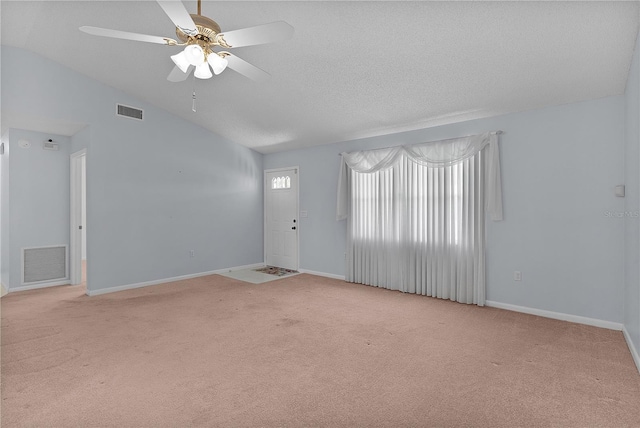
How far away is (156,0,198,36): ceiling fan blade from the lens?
1851 mm

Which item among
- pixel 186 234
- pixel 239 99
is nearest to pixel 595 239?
pixel 239 99

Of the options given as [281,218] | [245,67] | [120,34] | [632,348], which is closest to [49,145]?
[281,218]

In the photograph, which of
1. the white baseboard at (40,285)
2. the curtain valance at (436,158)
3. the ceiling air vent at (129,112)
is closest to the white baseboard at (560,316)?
the curtain valance at (436,158)

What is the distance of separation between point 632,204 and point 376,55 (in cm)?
269

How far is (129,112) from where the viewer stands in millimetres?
5164

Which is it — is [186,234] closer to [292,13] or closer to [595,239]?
[292,13]

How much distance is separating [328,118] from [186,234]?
3308 millimetres

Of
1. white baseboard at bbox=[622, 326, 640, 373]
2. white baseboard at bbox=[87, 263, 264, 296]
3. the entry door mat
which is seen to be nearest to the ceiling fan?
white baseboard at bbox=[622, 326, 640, 373]

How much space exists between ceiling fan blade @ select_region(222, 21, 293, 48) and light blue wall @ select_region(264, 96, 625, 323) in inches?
127

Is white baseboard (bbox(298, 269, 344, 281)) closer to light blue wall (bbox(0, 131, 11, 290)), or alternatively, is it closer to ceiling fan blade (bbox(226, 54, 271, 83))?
ceiling fan blade (bbox(226, 54, 271, 83))

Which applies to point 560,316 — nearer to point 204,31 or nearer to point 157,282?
point 204,31

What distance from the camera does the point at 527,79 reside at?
10.8 ft

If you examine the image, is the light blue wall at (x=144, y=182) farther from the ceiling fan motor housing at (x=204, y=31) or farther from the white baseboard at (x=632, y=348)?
the white baseboard at (x=632, y=348)

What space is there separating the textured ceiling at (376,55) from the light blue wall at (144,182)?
14.7 inches
